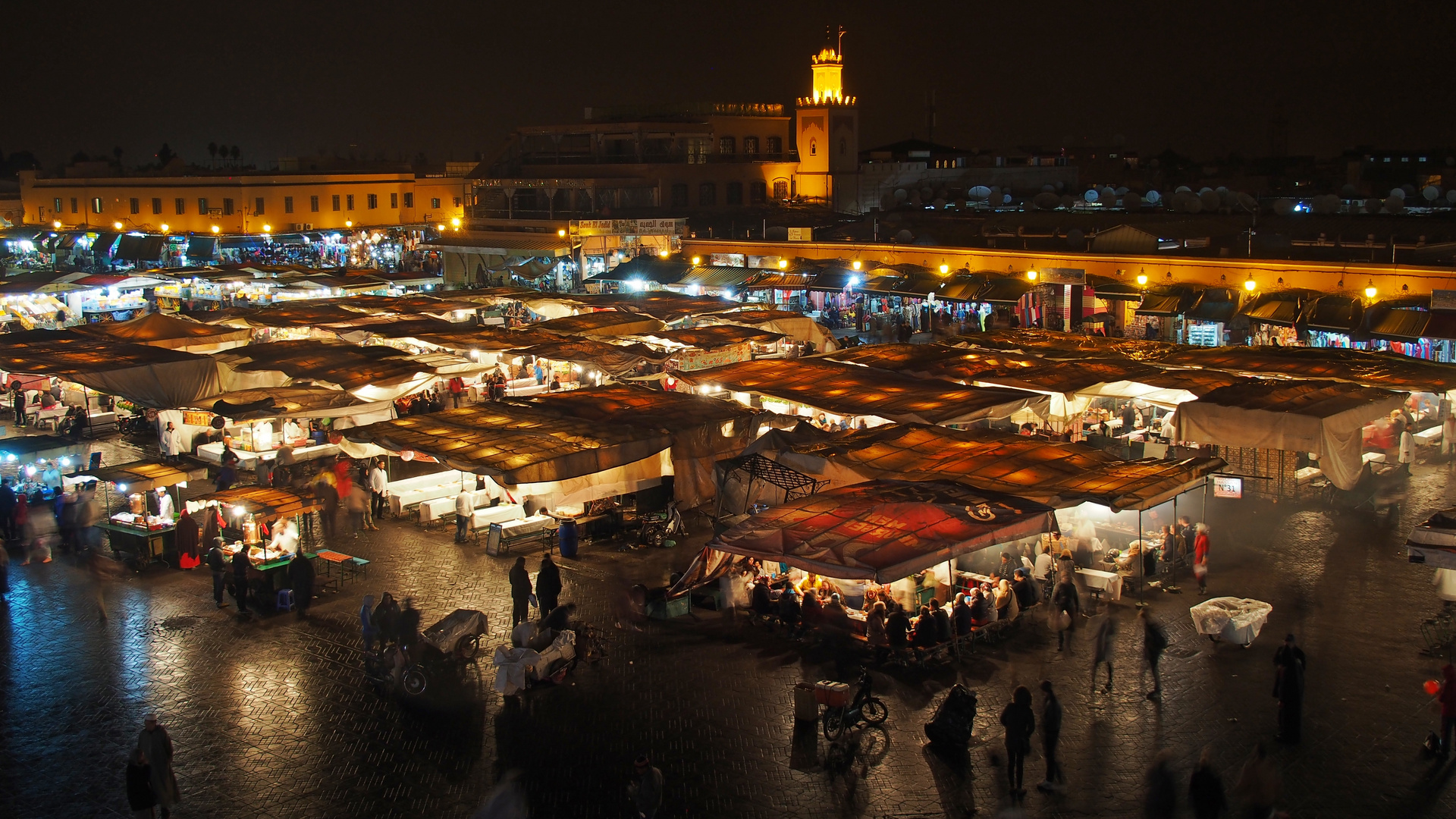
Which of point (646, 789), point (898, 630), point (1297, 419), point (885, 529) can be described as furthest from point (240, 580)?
point (1297, 419)

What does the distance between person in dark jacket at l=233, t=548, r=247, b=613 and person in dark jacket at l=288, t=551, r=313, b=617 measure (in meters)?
0.49

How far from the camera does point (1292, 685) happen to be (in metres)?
9.66

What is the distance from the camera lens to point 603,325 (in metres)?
27.1

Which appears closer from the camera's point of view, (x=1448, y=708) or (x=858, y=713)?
(x=1448, y=708)

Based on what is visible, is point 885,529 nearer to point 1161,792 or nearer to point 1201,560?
point 1201,560

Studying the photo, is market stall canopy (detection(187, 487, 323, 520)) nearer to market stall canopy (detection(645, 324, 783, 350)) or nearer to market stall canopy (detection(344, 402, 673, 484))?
market stall canopy (detection(344, 402, 673, 484))

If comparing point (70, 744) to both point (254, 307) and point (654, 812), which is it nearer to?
point (654, 812)

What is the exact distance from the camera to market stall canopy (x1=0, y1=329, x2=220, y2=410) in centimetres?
2120

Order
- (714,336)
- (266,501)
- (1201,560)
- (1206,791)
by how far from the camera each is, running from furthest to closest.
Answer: (714,336), (266,501), (1201,560), (1206,791)

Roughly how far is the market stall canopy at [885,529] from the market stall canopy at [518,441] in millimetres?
3267

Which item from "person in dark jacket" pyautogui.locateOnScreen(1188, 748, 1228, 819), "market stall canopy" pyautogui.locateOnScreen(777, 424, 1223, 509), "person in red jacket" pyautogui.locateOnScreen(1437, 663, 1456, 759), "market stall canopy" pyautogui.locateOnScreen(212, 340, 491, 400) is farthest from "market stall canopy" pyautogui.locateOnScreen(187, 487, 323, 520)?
"person in red jacket" pyautogui.locateOnScreen(1437, 663, 1456, 759)

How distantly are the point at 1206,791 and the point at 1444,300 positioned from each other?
17.7m

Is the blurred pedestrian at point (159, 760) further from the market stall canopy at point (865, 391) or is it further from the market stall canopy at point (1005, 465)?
the market stall canopy at point (865, 391)

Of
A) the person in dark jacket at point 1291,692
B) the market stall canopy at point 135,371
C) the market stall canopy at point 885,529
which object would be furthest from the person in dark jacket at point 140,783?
the market stall canopy at point 135,371
